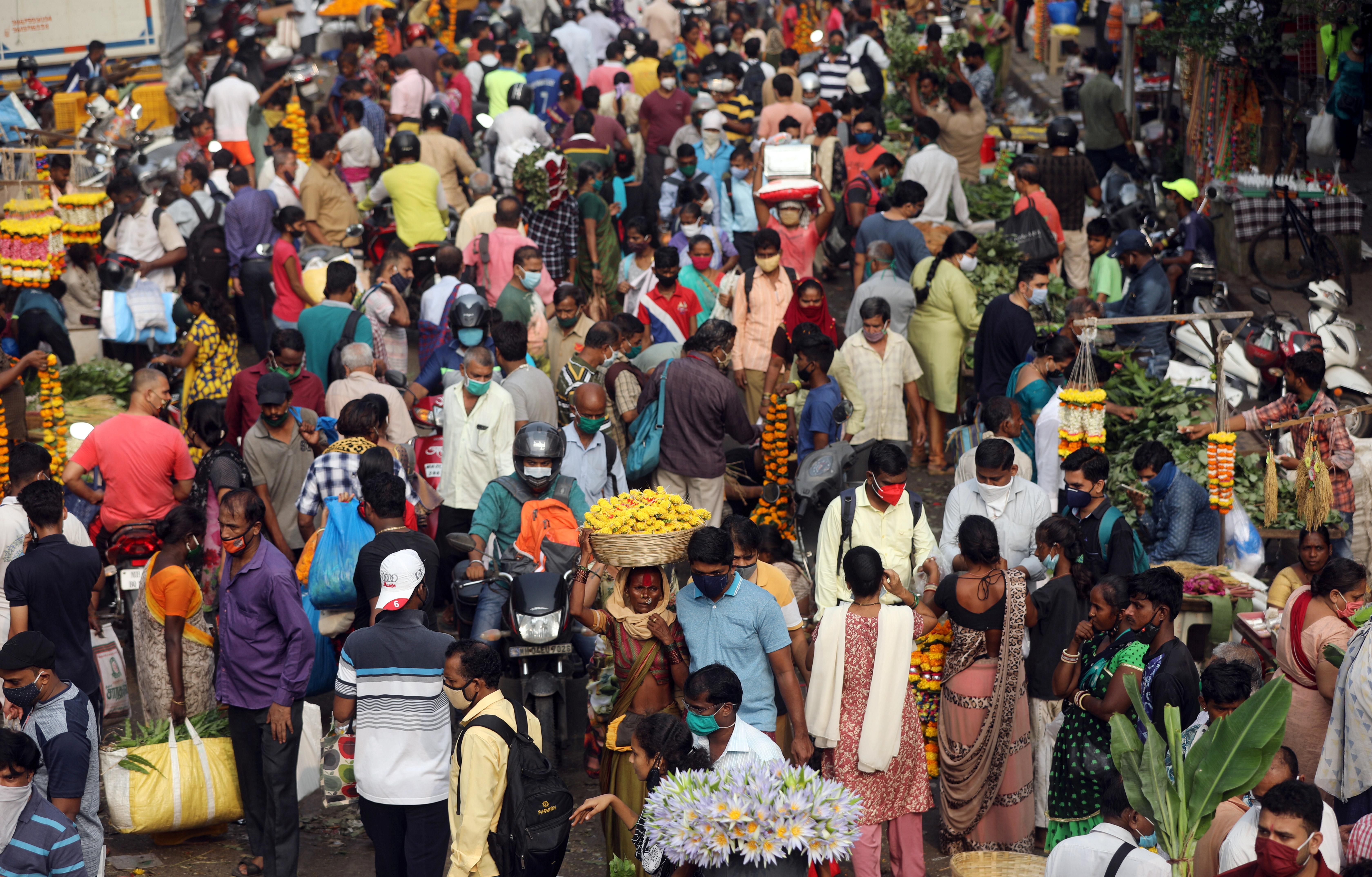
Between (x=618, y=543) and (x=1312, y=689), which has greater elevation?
(x=618, y=543)

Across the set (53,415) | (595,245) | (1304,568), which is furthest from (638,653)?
(595,245)

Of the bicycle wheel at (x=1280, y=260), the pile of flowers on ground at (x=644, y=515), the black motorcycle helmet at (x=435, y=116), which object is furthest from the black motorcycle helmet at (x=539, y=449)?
the bicycle wheel at (x=1280, y=260)

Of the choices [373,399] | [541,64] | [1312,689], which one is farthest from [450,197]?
→ [1312,689]

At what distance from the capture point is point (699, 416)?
849 centimetres

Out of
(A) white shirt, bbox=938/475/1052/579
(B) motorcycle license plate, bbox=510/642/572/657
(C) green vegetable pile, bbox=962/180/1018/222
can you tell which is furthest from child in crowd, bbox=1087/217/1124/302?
(B) motorcycle license plate, bbox=510/642/572/657

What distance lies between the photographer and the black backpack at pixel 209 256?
38.4 ft

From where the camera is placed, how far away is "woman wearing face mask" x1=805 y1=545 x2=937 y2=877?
6.05m

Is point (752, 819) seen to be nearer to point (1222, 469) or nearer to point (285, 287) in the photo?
point (1222, 469)

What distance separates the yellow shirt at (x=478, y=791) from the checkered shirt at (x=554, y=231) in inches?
259

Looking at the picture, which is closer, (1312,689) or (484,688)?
(484,688)

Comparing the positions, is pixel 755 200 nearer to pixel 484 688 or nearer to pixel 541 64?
Answer: pixel 541 64

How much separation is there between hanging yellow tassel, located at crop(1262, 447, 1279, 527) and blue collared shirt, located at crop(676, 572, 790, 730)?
3362 mm

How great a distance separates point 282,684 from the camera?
6.22 meters

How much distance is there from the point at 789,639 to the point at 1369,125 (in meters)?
11.8
